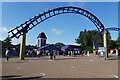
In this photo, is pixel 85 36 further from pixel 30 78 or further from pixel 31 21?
pixel 30 78

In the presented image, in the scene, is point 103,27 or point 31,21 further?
point 103,27

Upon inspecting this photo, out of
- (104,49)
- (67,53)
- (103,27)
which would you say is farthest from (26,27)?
(67,53)

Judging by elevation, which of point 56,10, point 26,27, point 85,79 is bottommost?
point 85,79

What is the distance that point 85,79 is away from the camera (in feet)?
47.6

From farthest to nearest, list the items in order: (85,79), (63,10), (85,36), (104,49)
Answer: (85,36) → (63,10) → (104,49) → (85,79)

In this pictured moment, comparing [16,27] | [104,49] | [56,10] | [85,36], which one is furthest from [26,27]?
[85,36]

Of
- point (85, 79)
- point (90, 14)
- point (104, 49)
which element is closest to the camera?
point (85, 79)

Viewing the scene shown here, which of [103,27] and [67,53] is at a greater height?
[103,27]

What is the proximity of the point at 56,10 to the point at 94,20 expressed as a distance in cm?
1052

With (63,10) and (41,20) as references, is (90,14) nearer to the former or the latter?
(63,10)

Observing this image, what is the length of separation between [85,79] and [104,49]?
31.4 m

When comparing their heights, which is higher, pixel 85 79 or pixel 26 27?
pixel 26 27

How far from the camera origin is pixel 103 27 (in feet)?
194

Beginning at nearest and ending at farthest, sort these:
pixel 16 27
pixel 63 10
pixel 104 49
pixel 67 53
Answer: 1. pixel 104 49
2. pixel 16 27
3. pixel 63 10
4. pixel 67 53
